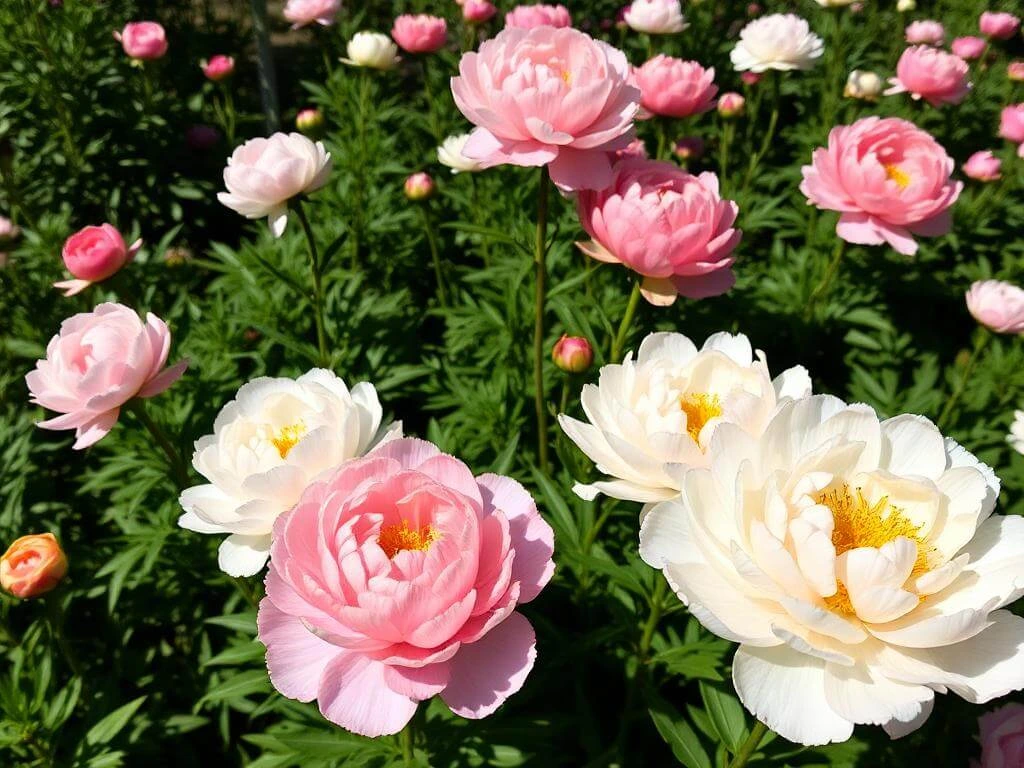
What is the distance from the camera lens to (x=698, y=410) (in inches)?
32.1

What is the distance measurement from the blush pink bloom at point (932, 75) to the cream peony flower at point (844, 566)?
1896 mm

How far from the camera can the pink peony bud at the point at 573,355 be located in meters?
1.22

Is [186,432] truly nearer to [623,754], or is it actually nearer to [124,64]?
[623,754]

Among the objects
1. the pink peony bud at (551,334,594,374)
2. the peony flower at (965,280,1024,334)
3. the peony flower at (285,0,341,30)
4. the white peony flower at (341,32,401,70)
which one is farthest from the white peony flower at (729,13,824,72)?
the peony flower at (285,0,341,30)

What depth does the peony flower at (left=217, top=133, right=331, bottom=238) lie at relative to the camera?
4.18 ft

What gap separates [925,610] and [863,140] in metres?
1.20

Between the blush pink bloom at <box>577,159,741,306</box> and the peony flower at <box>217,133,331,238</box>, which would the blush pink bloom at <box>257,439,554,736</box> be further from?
the peony flower at <box>217,133,331,238</box>

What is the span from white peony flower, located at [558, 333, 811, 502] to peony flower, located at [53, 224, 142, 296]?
1015mm

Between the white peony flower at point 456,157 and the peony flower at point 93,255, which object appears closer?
the peony flower at point 93,255

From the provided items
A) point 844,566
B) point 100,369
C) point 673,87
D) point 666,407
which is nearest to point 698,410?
point 666,407

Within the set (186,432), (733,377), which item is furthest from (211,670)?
(733,377)

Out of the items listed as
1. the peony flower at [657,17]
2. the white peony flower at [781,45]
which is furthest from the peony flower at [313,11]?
the white peony flower at [781,45]

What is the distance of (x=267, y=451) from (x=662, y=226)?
0.63 m

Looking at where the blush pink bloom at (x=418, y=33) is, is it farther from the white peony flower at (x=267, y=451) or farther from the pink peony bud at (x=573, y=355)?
the white peony flower at (x=267, y=451)
